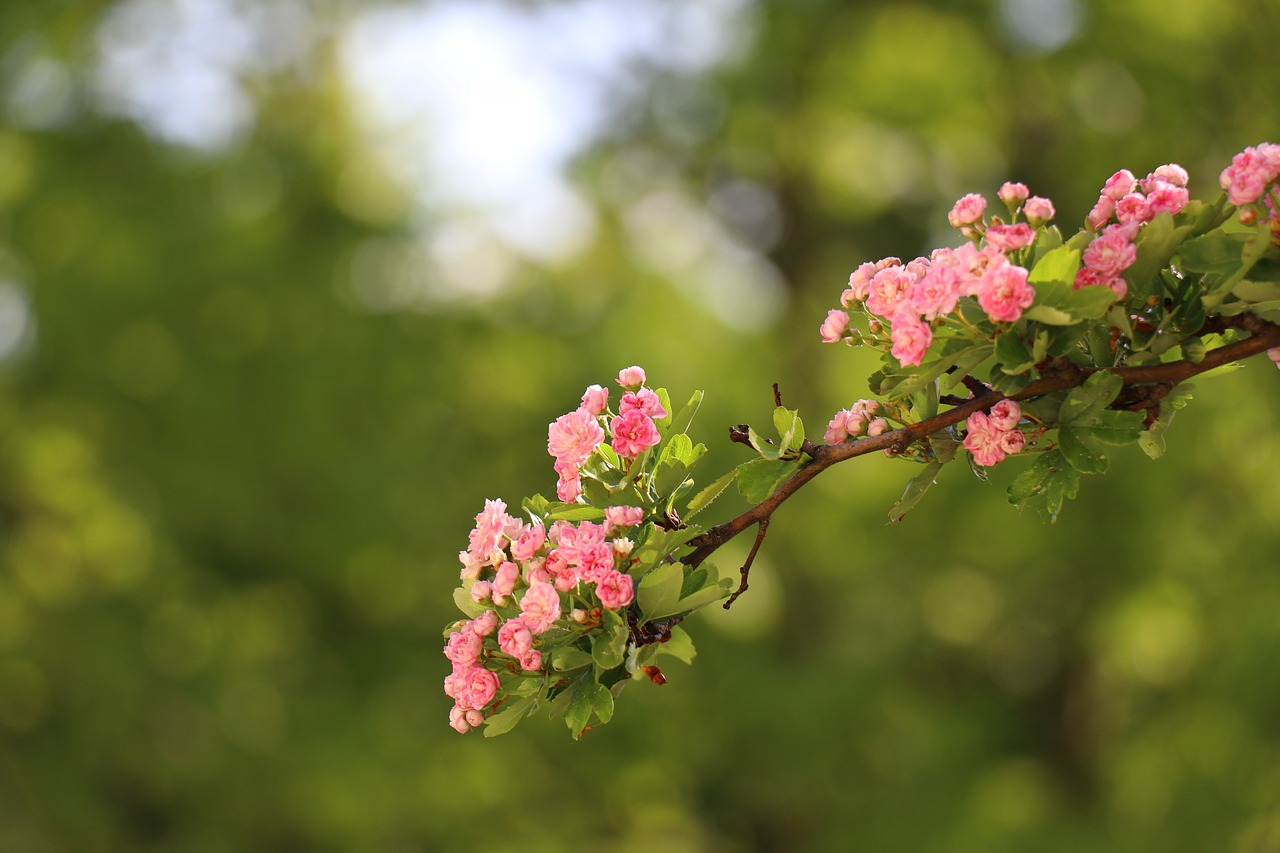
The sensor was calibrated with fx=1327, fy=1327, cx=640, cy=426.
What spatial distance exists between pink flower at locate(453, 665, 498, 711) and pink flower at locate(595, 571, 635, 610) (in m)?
0.16

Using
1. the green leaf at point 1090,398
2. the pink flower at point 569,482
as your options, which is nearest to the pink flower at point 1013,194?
the green leaf at point 1090,398

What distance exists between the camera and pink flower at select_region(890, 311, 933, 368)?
4.48 feet

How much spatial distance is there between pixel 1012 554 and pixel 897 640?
85 centimetres

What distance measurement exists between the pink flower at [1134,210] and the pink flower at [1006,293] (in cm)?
19

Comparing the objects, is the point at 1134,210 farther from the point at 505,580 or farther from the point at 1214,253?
the point at 505,580

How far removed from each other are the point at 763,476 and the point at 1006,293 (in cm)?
33

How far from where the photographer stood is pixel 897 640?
7.90 metres

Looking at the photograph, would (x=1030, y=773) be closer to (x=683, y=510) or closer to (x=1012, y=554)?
(x=1012, y=554)

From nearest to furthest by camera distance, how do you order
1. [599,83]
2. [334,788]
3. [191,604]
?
[334,788] < [191,604] < [599,83]

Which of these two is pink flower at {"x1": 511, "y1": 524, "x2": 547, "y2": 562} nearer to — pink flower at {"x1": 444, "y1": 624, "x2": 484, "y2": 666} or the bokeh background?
pink flower at {"x1": 444, "y1": 624, "x2": 484, "y2": 666}

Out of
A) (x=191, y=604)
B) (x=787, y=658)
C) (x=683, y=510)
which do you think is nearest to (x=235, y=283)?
(x=191, y=604)

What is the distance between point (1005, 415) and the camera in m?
1.41

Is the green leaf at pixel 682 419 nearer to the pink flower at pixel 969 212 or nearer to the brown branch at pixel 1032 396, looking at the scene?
the brown branch at pixel 1032 396

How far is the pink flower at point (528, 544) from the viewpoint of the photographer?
1.42m
